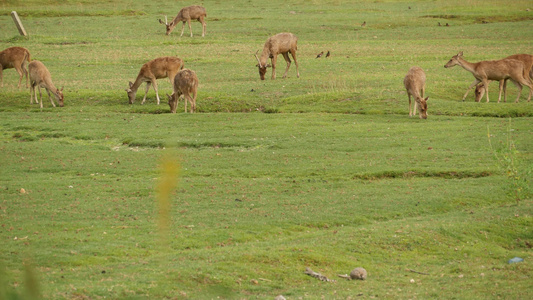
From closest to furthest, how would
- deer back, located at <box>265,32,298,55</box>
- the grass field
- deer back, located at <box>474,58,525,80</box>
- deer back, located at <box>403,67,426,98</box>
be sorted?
the grass field → deer back, located at <box>403,67,426,98</box> → deer back, located at <box>474,58,525,80</box> → deer back, located at <box>265,32,298,55</box>

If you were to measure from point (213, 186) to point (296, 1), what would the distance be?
51571 millimetres

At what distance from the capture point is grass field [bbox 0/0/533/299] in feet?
28.6

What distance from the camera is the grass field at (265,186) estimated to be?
8711mm

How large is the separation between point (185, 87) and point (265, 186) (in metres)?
8.41

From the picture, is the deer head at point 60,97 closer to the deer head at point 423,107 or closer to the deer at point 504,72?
the deer head at point 423,107

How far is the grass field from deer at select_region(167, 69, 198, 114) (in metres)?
0.66

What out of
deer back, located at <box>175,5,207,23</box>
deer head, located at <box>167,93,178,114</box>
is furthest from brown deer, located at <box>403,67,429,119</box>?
deer back, located at <box>175,5,207,23</box>

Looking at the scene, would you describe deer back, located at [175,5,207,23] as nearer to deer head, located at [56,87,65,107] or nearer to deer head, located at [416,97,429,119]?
deer head, located at [56,87,65,107]

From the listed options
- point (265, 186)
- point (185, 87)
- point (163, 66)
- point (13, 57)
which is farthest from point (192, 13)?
point (265, 186)

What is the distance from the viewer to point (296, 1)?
63406 millimetres

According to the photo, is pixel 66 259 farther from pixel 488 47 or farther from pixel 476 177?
pixel 488 47

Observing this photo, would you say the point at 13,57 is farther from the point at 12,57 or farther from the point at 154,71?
the point at 154,71

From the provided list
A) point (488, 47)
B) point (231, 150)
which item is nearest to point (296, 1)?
point (488, 47)

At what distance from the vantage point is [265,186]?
1425 cm
